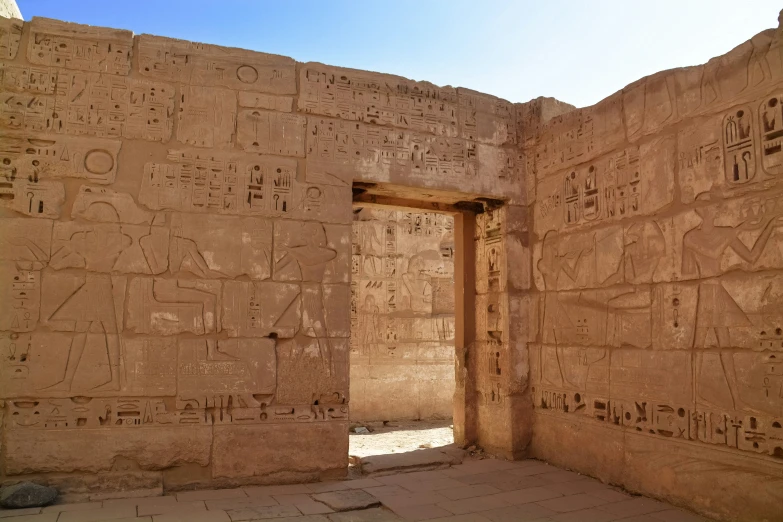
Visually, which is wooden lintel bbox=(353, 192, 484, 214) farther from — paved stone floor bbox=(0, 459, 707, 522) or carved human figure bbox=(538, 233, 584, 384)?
paved stone floor bbox=(0, 459, 707, 522)

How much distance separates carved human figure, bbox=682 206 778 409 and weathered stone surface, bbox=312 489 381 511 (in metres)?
2.58

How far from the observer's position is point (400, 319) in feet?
27.9

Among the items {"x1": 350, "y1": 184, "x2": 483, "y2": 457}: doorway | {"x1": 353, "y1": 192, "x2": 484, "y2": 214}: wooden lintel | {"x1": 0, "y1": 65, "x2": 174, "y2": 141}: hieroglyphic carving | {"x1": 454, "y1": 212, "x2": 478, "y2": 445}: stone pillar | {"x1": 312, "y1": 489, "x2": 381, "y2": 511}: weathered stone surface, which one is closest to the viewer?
{"x1": 312, "y1": 489, "x2": 381, "y2": 511}: weathered stone surface

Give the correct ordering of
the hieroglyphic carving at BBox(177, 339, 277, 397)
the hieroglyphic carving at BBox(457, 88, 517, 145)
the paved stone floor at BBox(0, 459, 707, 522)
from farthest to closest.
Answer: the hieroglyphic carving at BBox(457, 88, 517, 145) < the hieroglyphic carving at BBox(177, 339, 277, 397) < the paved stone floor at BBox(0, 459, 707, 522)

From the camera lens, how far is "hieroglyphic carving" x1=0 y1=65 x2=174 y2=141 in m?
4.31

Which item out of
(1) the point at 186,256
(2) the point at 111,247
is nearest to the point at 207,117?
(1) the point at 186,256

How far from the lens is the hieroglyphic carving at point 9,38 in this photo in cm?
432

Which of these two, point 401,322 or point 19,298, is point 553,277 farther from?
point 19,298

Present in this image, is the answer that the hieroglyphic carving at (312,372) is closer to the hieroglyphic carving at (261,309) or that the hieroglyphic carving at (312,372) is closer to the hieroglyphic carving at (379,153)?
the hieroglyphic carving at (261,309)

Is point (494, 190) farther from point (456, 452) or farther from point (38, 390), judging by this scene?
point (38, 390)

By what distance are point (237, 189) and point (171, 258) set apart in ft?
2.57

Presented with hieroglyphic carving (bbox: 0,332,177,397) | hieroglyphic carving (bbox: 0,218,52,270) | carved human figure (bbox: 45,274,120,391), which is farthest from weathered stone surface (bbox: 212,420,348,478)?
hieroglyphic carving (bbox: 0,218,52,270)

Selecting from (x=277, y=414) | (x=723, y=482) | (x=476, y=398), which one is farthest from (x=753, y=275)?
(x=277, y=414)

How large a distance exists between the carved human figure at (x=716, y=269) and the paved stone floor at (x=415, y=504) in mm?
1168
